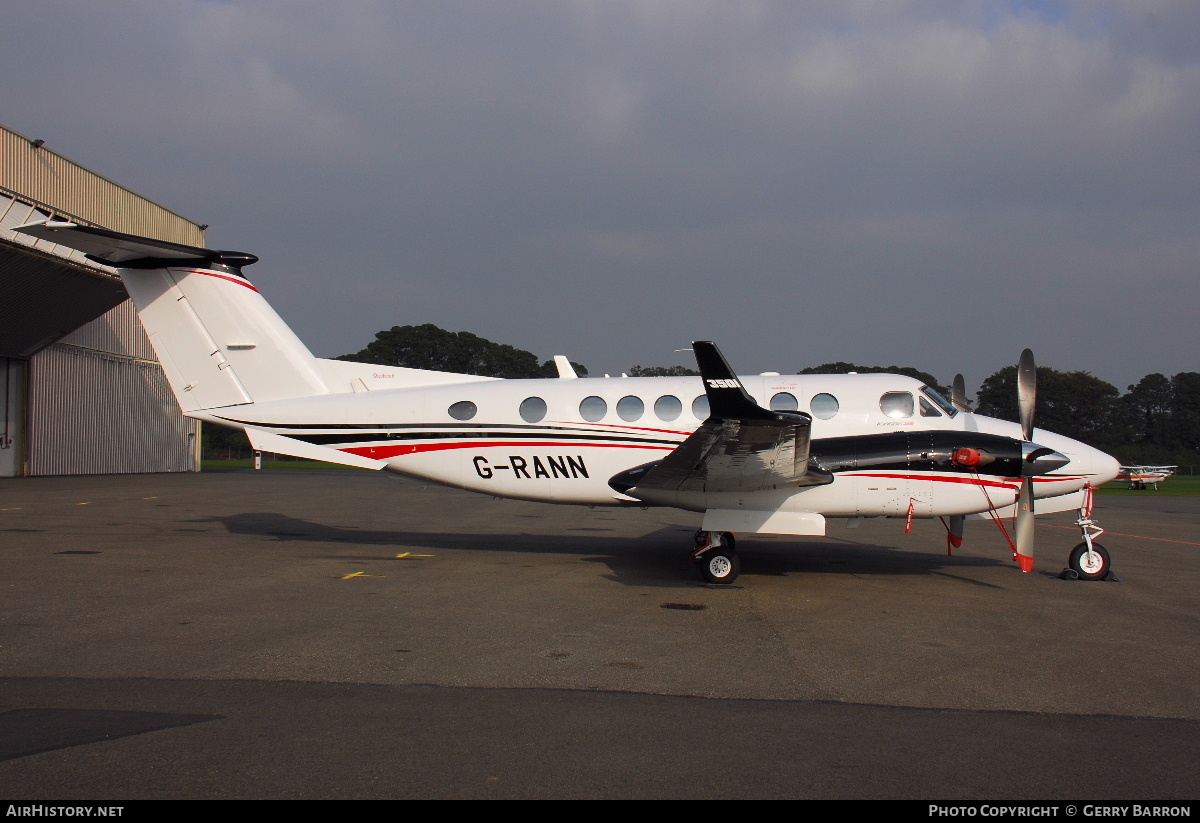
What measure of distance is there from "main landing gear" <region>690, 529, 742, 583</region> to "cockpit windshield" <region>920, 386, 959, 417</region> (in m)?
3.48

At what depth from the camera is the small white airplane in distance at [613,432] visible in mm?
10031

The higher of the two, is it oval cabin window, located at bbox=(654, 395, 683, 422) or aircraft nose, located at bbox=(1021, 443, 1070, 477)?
oval cabin window, located at bbox=(654, 395, 683, 422)

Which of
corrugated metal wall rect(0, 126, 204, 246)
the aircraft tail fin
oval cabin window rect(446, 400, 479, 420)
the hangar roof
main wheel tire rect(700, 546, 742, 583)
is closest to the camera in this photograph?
main wheel tire rect(700, 546, 742, 583)

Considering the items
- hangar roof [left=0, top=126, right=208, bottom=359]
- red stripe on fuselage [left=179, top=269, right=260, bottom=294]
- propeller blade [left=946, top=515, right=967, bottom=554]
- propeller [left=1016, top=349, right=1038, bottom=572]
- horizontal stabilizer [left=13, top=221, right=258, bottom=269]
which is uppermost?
hangar roof [left=0, top=126, right=208, bottom=359]

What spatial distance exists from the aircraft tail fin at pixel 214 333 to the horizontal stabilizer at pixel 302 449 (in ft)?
1.94

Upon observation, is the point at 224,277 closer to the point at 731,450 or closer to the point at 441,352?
the point at 731,450

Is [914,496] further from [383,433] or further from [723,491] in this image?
[383,433]

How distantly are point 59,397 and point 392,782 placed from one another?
120 ft

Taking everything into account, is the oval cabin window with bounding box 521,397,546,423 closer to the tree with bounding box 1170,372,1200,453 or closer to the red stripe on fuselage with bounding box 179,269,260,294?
the red stripe on fuselage with bounding box 179,269,260,294

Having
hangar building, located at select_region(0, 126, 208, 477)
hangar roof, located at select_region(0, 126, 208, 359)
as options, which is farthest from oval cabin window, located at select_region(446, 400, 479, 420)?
hangar building, located at select_region(0, 126, 208, 477)

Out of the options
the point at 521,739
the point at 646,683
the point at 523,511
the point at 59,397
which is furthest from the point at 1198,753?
the point at 59,397

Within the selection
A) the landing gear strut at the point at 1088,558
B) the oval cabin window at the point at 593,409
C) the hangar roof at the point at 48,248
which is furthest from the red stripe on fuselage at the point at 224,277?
the hangar roof at the point at 48,248

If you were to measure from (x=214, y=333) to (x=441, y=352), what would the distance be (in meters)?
65.5

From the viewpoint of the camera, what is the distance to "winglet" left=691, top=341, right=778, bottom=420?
7887mm
